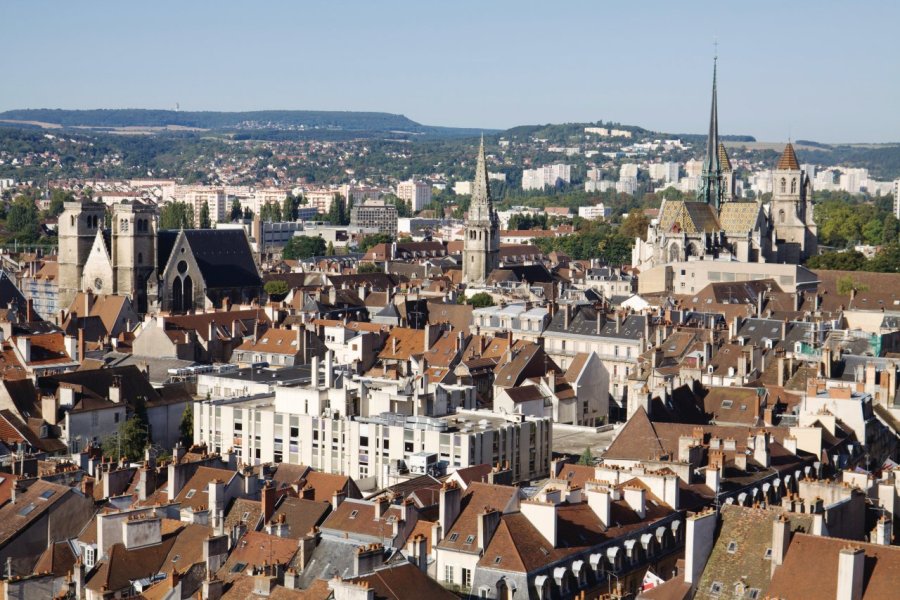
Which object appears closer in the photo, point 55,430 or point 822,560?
point 822,560

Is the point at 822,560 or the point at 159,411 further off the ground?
the point at 822,560

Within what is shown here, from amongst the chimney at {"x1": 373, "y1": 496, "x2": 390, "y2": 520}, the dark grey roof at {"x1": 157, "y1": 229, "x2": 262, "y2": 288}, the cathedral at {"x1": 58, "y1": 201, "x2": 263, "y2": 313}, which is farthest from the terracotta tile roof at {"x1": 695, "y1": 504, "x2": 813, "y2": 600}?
the dark grey roof at {"x1": 157, "y1": 229, "x2": 262, "y2": 288}

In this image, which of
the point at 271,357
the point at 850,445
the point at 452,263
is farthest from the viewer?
the point at 452,263

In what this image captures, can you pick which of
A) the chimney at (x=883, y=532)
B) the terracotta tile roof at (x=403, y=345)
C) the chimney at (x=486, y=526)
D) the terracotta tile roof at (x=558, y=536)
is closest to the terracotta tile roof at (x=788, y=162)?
the terracotta tile roof at (x=403, y=345)

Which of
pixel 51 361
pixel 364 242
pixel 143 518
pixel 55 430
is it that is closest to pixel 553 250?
pixel 364 242

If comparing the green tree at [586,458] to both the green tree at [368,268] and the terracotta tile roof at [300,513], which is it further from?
the green tree at [368,268]

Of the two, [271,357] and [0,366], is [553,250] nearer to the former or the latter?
[271,357]

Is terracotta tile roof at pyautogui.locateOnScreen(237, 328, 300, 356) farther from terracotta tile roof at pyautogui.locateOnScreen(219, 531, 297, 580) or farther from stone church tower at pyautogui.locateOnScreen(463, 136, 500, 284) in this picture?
terracotta tile roof at pyautogui.locateOnScreen(219, 531, 297, 580)
